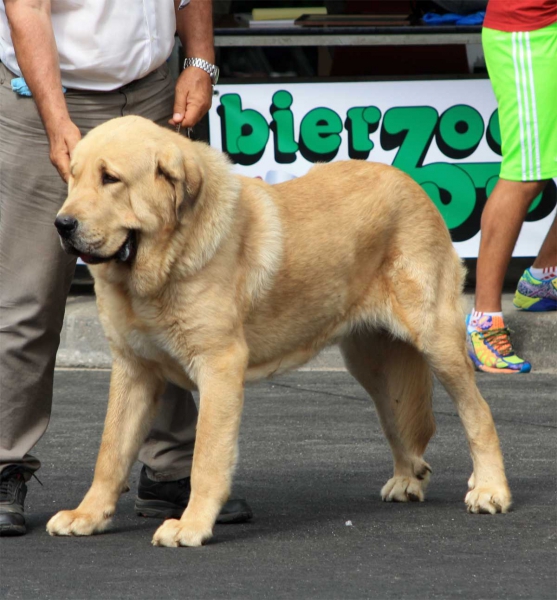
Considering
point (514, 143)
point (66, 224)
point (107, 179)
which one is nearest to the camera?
point (66, 224)

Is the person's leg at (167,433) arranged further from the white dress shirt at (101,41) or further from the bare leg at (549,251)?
the bare leg at (549,251)

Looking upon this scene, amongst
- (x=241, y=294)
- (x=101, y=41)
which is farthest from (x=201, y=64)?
(x=241, y=294)

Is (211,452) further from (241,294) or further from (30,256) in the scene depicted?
(30,256)

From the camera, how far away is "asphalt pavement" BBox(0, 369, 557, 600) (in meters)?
3.54

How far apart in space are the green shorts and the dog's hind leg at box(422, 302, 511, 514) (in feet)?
6.94

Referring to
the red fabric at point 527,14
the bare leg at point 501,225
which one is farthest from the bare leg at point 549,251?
the red fabric at point 527,14

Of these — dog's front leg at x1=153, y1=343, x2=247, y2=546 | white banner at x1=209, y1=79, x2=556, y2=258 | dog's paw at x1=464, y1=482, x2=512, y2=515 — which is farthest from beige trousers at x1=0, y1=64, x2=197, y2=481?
white banner at x1=209, y1=79, x2=556, y2=258

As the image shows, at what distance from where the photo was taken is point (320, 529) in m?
4.18

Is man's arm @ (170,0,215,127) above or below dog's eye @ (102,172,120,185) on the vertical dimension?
above

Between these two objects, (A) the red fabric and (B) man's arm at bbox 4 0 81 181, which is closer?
(B) man's arm at bbox 4 0 81 181

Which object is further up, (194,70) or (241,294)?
(194,70)

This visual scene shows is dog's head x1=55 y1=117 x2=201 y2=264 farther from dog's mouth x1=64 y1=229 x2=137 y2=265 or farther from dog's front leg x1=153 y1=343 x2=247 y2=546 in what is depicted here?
dog's front leg x1=153 y1=343 x2=247 y2=546

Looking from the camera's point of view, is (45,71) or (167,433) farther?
(167,433)

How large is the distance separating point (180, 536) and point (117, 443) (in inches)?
17.4
